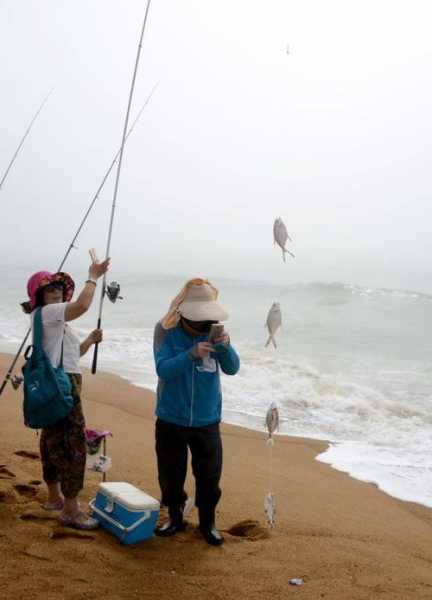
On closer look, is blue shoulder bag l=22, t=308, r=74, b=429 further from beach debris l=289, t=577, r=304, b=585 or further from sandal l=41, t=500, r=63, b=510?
beach debris l=289, t=577, r=304, b=585

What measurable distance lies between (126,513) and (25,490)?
1.04 metres

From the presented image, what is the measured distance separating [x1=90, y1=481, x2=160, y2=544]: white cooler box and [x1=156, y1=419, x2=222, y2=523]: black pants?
17cm

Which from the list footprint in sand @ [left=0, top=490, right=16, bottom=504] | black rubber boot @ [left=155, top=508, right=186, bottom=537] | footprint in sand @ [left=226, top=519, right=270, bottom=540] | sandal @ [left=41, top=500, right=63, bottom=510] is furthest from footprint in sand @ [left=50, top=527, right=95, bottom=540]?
footprint in sand @ [left=226, top=519, right=270, bottom=540]

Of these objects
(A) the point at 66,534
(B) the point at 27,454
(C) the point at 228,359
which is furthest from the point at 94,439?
(B) the point at 27,454

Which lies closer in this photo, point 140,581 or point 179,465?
point 140,581

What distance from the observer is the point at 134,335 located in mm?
15648

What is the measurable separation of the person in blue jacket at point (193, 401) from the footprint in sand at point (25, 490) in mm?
1001

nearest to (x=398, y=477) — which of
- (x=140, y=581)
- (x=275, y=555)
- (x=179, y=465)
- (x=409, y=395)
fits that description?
(x=275, y=555)

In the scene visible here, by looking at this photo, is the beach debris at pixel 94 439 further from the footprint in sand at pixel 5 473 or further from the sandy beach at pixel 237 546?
the footprint in sand at pixel 5 473

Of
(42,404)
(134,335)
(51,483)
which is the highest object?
(42,404)

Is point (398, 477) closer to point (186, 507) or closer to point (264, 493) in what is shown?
point (264, 493)

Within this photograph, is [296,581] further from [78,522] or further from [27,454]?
[27,454]

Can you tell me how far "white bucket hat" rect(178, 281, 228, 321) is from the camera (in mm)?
3146

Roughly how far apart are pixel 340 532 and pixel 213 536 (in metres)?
1.03
